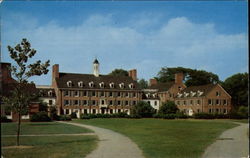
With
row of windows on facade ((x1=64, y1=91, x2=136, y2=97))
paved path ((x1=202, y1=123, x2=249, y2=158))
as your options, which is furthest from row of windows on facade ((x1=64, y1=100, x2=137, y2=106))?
paved path ((x1=202, y1=123, x2=249, y2=158))

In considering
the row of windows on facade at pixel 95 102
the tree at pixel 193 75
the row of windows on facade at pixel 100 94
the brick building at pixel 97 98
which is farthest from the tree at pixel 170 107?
the row of windows on facade at pixel 100 94

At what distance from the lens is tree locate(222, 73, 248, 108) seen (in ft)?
36.0

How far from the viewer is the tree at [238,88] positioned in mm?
10983

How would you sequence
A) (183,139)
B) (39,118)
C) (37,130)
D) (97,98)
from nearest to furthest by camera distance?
(183,139)
(37,130)
(39,118)
(97,98)

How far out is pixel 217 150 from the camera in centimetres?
1100

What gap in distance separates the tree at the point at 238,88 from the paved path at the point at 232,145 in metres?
0.93

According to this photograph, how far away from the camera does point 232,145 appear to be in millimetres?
11547

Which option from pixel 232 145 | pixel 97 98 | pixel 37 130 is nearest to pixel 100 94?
pixel 97 98

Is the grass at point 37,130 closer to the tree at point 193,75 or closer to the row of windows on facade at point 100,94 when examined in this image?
the tree at point 193,75

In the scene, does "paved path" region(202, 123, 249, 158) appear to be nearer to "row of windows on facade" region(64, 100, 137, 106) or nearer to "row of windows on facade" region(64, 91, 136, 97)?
"row of windows on facade" region(64, 100, 137, 106)

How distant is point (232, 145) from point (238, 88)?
211cm

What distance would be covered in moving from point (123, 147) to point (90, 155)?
78.0 inches

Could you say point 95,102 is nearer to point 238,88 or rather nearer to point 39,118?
point 39,118

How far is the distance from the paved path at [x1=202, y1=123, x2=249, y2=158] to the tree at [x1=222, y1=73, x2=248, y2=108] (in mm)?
925
